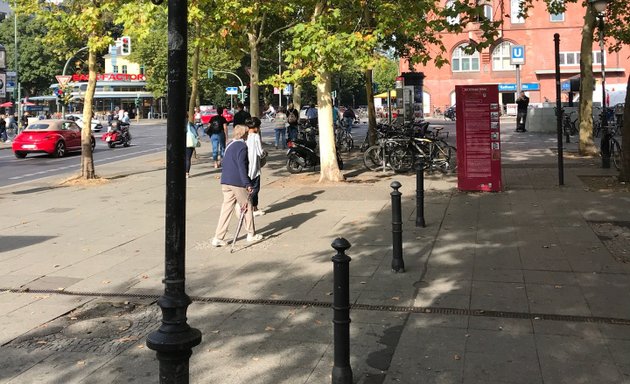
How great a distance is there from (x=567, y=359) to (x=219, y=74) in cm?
6604

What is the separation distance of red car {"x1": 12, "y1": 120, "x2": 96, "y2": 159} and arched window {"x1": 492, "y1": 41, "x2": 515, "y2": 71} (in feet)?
Answer: 151

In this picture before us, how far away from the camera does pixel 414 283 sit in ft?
20.8

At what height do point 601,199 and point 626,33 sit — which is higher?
point 626,33

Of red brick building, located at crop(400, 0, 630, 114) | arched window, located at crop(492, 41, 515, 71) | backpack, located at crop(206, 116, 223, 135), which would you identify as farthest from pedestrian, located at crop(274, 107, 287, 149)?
arched window, located at crop(492, 41, 515, 71)

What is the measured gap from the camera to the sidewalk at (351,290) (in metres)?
4.34

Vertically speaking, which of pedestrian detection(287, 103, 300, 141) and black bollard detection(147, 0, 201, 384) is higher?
pedestrian detection(287, 103, 300, 141)

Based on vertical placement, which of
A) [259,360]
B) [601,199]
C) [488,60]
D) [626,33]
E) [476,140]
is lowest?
[259,360]

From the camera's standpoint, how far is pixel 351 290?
6145 millimetres

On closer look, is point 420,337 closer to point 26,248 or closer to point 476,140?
point 26,248

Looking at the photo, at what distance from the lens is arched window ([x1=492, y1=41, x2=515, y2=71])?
61.5 m

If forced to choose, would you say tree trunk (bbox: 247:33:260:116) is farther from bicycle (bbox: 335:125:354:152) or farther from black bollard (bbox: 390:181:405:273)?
black bollard (bbox: 390:181:405:273)

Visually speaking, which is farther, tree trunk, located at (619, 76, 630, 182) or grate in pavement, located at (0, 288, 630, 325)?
tree trunk, located at (619, 76, 630, 182)

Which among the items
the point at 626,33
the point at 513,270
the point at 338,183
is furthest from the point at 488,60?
the point at 513,270

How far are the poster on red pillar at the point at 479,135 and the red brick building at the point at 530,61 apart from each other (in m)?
49.1
